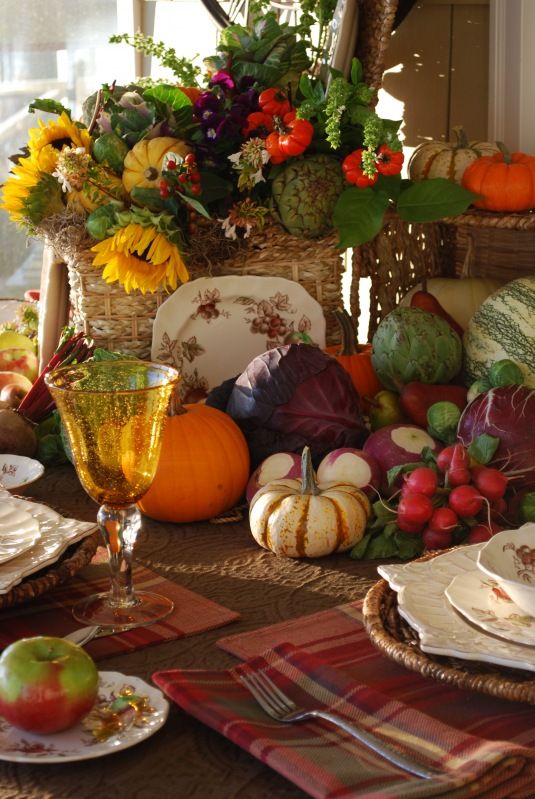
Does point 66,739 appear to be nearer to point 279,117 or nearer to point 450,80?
point 279,117

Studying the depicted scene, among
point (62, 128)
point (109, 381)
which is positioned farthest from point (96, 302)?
point (109, 381)

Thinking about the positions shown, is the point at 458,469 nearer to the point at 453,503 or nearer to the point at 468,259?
the point at 453,503

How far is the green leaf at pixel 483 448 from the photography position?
52.9 inches

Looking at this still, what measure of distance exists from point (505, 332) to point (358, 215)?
31cm

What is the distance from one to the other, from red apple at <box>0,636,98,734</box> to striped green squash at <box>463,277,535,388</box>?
97 cm

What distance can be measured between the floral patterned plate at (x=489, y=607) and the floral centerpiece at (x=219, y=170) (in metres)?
0.83

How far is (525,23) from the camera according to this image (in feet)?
6.24

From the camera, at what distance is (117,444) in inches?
41.6

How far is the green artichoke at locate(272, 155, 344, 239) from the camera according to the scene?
172 centimetres

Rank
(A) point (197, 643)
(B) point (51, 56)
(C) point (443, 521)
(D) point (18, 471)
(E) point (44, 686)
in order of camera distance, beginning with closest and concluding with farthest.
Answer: (E) point (44, 686), (A) point (197, 643), (C) point (443, 521), (D) point (18, 471), (B) point (51, 56)

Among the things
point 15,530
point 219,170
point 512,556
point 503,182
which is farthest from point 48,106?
point 512,556

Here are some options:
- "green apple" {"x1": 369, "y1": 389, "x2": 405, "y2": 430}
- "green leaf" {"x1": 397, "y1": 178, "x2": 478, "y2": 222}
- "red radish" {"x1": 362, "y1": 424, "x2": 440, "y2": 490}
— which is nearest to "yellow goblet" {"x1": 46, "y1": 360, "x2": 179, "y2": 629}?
"red radish" {"x1": 362, "y1": 424, "x2": 440, "y2": 490}

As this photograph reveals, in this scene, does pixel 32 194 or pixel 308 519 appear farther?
pixel 32 194

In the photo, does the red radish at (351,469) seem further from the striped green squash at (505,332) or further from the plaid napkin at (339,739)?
the plaid napkin at (339,739)
